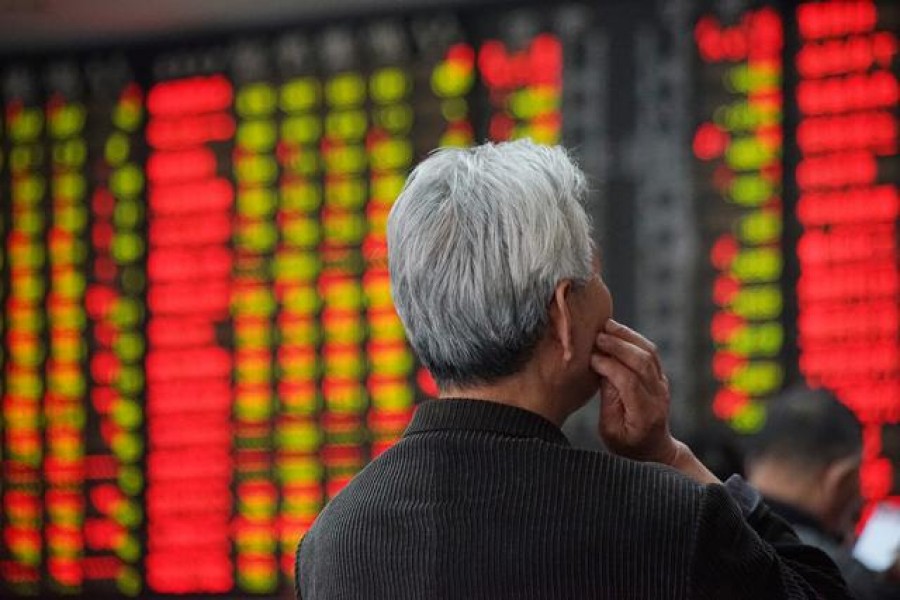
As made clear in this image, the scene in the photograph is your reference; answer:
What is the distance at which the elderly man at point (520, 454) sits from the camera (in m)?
1.04

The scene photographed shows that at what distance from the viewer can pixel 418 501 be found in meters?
1.11

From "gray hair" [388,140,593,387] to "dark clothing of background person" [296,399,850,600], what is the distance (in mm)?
53

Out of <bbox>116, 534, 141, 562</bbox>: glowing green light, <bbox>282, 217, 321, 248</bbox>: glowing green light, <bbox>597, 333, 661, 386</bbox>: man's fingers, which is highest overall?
<bbox>282, 217, 321, 248</bbox>: glowing green light

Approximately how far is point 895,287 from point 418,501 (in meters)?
2.17

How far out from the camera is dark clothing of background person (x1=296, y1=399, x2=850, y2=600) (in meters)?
1.03

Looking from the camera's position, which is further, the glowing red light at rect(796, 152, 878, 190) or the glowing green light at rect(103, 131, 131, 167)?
the glowing green light at rect(103, 131, 131, 167)

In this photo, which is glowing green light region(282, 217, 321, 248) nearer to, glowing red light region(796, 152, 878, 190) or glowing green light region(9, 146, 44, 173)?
glowing green light region(9, 146, 44, 173)

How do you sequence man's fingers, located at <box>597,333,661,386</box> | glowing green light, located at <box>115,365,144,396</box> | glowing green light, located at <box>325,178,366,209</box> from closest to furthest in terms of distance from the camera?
man's fingers, located at <box>597,333,661,386</box> → glowing green light, located at <box>325,178,366,209</box> → glowing green light, located at <box>115,365,144,396</box>

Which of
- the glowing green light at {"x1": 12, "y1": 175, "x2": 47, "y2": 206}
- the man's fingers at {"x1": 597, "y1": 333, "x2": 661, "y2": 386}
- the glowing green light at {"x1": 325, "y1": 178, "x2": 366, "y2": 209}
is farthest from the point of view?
the glowing green light at {"x1": 12, "y1": 175, "x2": 47, "y2": 206}

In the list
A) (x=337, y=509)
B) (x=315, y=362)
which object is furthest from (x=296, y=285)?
(x=337, y=509)

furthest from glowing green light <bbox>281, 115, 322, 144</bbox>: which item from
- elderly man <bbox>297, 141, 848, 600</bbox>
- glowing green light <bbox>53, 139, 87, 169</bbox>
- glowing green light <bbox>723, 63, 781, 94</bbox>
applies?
elderly man <bbox>297, 141, 848, 600</bbox>

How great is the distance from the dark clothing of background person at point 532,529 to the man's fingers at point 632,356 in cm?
8

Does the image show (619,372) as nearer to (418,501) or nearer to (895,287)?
(418,501)

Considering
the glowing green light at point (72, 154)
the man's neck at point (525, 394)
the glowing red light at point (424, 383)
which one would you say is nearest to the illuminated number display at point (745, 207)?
the glowing red light at point (424, 383)
